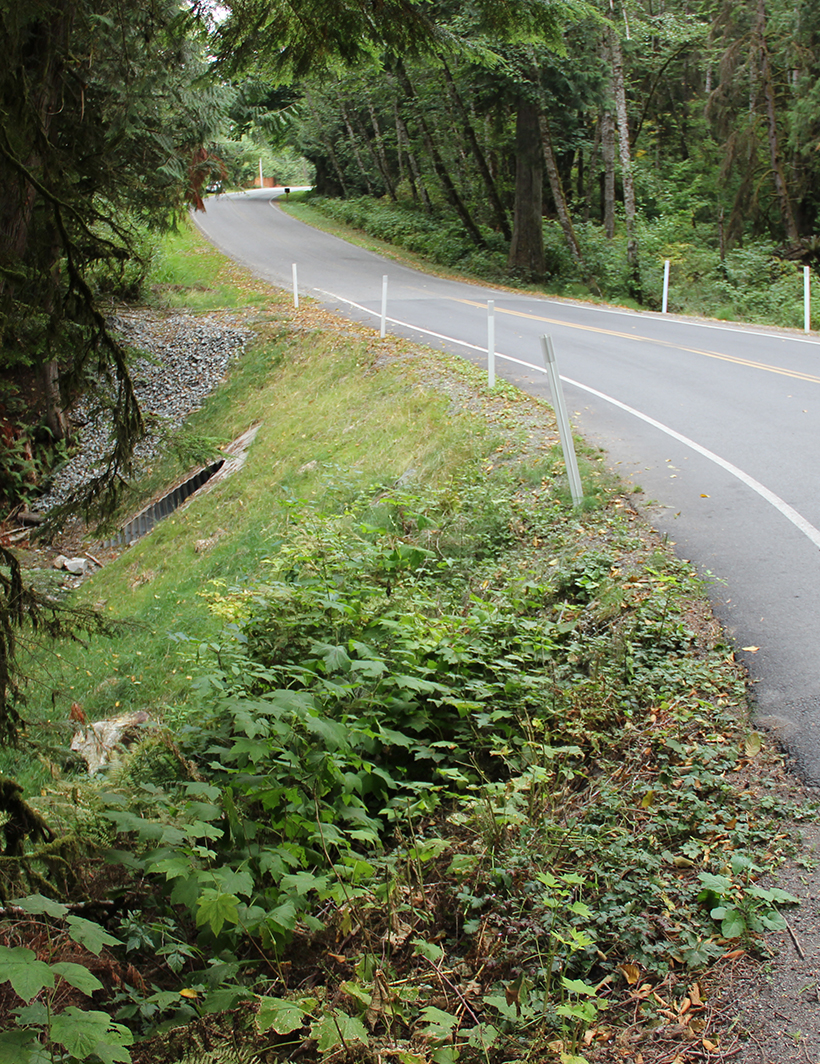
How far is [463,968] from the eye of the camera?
3459 millimetres

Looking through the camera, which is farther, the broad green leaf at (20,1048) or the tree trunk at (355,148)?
the tree trunk at (355,148)

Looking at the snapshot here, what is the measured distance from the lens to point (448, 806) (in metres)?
4.80

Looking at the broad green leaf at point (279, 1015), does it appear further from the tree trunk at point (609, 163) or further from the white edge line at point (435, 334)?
the tree trunk at point (609, 163)

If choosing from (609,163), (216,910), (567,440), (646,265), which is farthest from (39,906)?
(609,163)

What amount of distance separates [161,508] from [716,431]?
34.4ft

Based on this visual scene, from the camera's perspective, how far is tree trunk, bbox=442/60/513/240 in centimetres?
2974

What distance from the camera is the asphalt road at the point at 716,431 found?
5.52m

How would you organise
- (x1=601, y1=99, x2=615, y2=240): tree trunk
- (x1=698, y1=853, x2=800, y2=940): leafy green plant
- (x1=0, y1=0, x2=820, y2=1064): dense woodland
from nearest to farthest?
(x1=0, y1=0, x2=820, y2=1064): dense woodland < (x1=698, y1=853, x2=800, y2=940): leafy green plant < (x1=601, y1=99, x2=615, y2=240): tree trunk

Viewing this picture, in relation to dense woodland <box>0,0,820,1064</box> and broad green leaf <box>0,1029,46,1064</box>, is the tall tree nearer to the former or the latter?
dense woodland <box>0,0,820,1064</box>

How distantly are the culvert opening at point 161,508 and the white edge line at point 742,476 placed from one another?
26.4 ft

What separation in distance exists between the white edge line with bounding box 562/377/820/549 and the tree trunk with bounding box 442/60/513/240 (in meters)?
22.3

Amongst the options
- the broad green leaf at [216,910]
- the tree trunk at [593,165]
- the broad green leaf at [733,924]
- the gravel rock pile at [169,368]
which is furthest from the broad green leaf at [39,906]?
the tree trunk at [593,165]

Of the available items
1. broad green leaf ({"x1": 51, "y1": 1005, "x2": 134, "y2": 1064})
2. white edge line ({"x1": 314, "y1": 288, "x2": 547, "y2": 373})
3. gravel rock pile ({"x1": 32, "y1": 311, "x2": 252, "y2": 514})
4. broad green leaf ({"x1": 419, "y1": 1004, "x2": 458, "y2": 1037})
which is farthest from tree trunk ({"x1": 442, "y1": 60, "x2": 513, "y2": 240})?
broad green leaf ({"x1": 51, "y1": 1005, "x2": 134, "y2": 1064})

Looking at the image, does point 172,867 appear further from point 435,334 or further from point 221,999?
point 435,334
